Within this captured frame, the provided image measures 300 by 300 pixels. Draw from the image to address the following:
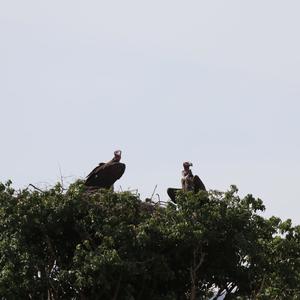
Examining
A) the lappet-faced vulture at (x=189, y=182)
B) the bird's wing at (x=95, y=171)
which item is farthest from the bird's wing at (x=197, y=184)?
the bird's wing at (x=95, y=171)

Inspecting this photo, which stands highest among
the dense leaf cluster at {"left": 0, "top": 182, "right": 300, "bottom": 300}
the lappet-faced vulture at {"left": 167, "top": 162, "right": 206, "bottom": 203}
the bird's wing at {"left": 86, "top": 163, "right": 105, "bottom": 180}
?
the lappet-faced vulture at {"left": 167, "top": 162, "right": 206, "bottom": 203}

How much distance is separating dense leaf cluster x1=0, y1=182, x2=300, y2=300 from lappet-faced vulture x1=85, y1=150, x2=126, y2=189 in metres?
1.97

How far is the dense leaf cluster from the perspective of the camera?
60.7 feet

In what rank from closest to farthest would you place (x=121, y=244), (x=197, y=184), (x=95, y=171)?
(x=121, y=244), (x=197, y=184), (x=95, y=171)

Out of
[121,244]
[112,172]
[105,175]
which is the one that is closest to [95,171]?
[105,175]

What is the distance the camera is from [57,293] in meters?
19.2

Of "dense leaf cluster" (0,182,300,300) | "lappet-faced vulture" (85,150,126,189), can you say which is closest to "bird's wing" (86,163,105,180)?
"lappet-faced vulture" (85,150,126,189)

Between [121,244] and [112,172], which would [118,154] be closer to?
[112,172]

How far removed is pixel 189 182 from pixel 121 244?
3211mm

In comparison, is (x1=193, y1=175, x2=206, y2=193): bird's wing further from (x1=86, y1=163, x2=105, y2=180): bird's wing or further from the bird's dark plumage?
(x1=86, y1=163, x2=105, y2=180): bird's wing

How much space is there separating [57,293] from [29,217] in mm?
1801

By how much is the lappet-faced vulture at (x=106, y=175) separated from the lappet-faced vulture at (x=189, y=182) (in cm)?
169

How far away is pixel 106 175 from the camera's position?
21.8 m

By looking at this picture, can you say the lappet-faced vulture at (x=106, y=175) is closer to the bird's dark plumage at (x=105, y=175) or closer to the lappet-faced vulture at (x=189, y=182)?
the bird's dark plumage at (x=105, y=175)
